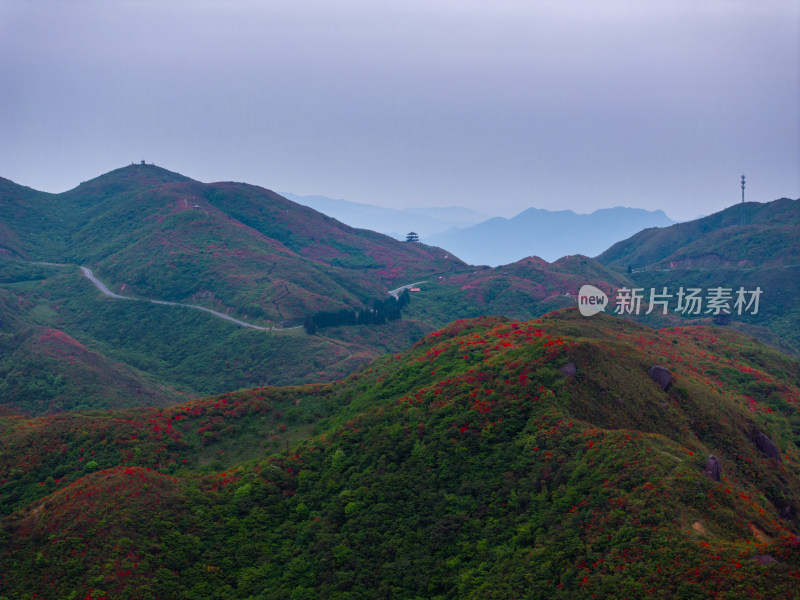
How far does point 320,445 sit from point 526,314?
277 ft

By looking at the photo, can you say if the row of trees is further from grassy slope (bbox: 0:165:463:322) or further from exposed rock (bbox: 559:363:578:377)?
exposed rock (bbox: 559:363:578:377)

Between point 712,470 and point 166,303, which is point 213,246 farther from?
point 712,470

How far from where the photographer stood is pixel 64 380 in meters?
58.4

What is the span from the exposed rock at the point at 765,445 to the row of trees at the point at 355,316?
207 feet

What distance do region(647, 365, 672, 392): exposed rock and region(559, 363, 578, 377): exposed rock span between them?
513 cm

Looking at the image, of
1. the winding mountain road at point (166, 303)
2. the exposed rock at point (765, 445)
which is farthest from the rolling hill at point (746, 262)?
the winding mountain road at point (166, 303)

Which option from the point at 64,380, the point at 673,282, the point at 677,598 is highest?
the point at 673,282

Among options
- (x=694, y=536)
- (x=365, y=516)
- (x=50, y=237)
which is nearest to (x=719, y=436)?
(x=694, y=536)

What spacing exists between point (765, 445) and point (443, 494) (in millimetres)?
17765

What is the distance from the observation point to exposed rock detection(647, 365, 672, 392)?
2870cm

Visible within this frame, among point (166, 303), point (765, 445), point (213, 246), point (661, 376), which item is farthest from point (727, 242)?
point (166, 303)

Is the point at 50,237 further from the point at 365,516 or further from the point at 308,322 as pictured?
the point at 365,516

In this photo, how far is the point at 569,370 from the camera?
1069 inches

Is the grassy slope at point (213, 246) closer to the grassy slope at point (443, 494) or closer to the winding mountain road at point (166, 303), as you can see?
the winding mountain road at point (166, 303)
